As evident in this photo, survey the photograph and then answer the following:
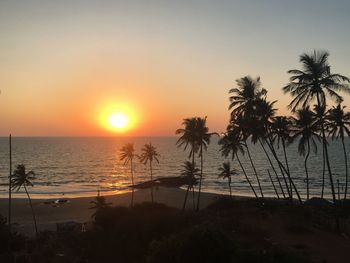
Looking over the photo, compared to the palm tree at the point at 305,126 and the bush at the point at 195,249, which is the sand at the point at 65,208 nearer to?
the palm tree at the point at 305,126

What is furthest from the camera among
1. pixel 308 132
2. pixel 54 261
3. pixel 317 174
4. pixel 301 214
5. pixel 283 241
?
pixel 317 174

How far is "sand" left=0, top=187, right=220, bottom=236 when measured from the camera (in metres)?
52.9

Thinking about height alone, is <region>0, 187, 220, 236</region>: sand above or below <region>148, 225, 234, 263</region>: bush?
below

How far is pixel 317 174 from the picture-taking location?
380ft

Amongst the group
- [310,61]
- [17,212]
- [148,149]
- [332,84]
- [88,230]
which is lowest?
[17,212]

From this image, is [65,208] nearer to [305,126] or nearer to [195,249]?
[305,126]

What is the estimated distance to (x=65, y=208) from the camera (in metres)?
64.7

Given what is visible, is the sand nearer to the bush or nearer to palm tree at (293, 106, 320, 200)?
palm tree at (293, 106, 320, 200)

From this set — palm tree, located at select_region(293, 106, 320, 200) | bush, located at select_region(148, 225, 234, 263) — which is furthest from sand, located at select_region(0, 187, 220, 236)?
bush, located at select_region(148, 225, 234, 263)

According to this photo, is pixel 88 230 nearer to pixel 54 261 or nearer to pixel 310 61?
pixel 54 261

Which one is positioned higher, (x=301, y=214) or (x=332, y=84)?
(x=332, y=84)

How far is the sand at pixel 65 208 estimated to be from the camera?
2082 inches

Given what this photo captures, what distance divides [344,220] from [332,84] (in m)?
16.3

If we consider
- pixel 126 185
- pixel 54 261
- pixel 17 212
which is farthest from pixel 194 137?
pixel 126 185
